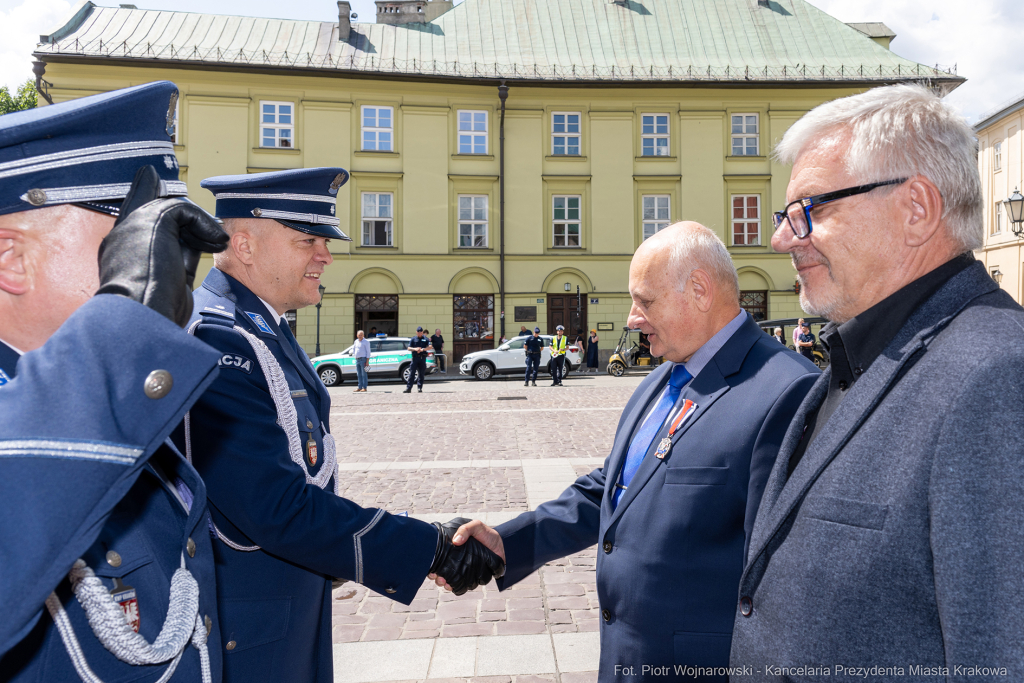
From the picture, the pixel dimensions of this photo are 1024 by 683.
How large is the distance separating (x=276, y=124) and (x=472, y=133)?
24.5 ft

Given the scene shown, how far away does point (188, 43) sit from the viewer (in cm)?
2627

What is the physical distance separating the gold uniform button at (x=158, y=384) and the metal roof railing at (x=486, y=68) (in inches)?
1062

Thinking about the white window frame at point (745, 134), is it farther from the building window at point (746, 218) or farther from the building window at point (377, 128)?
the building window at point (377, 128)

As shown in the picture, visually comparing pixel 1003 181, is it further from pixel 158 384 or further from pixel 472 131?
pixel 158 384

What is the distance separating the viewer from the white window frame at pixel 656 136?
27.2 metres

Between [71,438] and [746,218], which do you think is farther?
[746,218]

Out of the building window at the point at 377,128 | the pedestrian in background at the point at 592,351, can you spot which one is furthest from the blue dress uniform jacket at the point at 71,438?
the building window at the point at 377,128

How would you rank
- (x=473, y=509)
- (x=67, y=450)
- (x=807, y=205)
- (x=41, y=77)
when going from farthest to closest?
(x=41, y=77) < (x=473, y=509) < (x=807, y=205) < (x=67, y=450)

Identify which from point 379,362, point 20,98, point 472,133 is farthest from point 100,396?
point 20,98

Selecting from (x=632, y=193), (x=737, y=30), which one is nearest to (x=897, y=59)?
(x=737, y=30)

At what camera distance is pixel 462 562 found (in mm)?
2490

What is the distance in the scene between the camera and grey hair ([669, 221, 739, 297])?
7.78 feet

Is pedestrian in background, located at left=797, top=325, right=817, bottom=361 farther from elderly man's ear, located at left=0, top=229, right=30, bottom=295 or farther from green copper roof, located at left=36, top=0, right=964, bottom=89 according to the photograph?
elderly man's ear, located at left=0, top=229, right=30, bottom=295

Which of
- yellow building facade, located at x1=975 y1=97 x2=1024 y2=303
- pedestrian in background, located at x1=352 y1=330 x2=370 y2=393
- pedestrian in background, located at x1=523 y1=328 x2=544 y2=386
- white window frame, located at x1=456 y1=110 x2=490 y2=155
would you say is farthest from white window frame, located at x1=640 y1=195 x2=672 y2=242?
yellow building facade, located at x1=975 y1=97 x2=1024 y2=303
